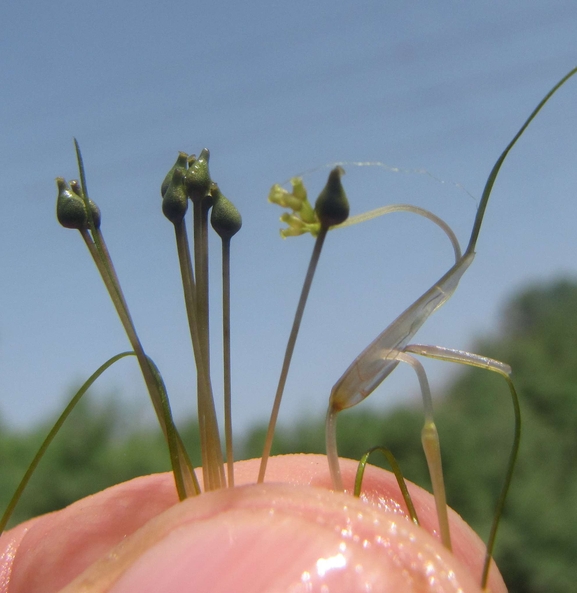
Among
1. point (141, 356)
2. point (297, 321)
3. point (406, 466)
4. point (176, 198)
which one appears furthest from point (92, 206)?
point (406, 466)

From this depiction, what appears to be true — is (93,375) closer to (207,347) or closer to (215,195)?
(207,347)

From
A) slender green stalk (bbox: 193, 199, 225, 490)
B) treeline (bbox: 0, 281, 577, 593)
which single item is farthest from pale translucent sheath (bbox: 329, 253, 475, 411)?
treeline (bbox: 0, 281, 577, 593)

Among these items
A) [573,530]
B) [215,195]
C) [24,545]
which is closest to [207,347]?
[215,195]

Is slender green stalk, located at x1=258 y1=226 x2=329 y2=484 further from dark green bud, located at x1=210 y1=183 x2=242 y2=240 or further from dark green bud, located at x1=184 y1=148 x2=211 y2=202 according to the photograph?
dark green bud, located at x1=184 y1=148 x2=211 y2=202

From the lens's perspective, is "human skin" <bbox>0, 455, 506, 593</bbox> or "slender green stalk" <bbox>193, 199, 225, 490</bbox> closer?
"human skin" <bbox>0, 455, 506, 593</bbox>

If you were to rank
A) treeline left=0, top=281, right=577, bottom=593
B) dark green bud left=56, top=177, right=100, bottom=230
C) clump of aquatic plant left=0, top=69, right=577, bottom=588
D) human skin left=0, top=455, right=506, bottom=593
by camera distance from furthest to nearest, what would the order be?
1. treeline left=0, top=281, right=577, bottom=593
2. dark green bud left=56, top=177, right=100, bottom=230
3. clump of aquatic plant left=0, top=69, right=577, bottom=588
4. human skin left=0, top=455, right=506, bottom=593

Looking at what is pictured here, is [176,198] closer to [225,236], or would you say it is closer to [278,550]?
[225,236]
